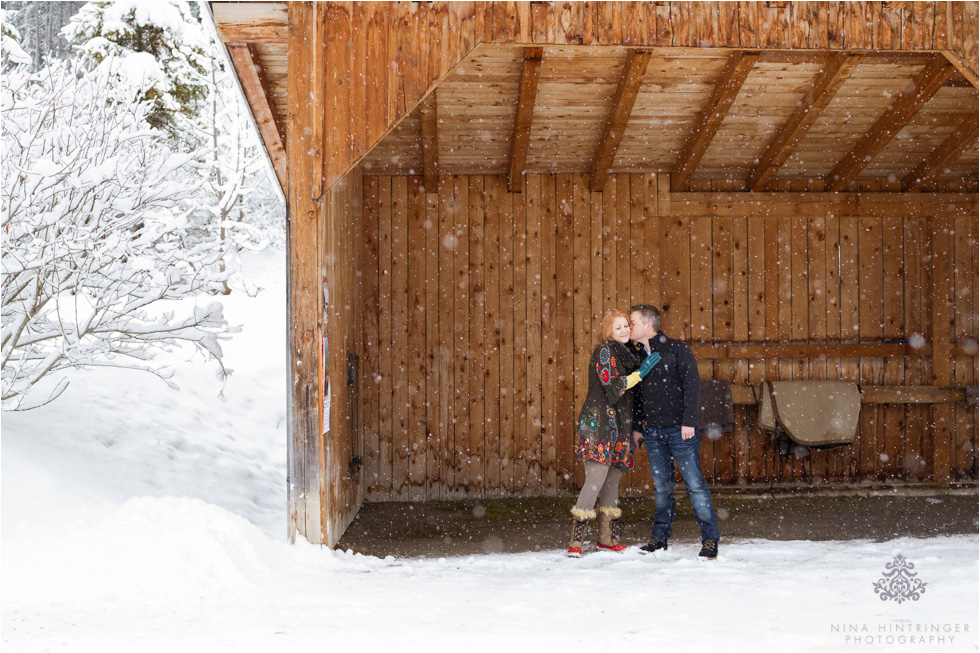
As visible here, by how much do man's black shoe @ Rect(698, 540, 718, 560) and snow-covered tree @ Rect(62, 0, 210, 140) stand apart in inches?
545

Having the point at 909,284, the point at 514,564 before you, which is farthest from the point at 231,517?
the point at 909,284

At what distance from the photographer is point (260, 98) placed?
570 centimetres

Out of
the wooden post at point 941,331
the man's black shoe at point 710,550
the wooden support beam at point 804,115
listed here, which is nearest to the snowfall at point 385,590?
the man's black shoe at point 710,550

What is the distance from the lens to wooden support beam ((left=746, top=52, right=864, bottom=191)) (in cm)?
534

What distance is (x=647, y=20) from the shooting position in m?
4.64

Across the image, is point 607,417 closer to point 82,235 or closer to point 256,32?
point 256,32

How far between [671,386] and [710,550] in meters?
0.99

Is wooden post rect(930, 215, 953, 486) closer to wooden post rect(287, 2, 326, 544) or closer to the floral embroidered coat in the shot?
the floral embroidered coat

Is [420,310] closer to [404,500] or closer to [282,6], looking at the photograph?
[404,500]

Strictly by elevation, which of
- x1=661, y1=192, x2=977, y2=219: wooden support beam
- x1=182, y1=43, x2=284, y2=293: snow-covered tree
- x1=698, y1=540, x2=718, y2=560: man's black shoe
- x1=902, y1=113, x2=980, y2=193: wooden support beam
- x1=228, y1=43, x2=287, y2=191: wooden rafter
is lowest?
x1=698, y1=540, x2=718, y2=560: man's black shoe

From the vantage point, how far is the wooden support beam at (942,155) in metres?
6.55

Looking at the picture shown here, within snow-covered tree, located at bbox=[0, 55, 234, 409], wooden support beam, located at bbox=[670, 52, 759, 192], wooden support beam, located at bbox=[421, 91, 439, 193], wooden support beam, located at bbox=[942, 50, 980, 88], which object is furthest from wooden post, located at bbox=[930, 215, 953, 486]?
snow-covered tree, located at bbox=[0, 55, 234, 409]

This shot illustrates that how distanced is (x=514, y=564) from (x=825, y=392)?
13.2 ft

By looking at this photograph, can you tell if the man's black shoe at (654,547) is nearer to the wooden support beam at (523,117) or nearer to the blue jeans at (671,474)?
the blue jeans at (671,474)
